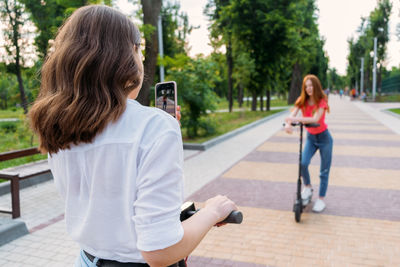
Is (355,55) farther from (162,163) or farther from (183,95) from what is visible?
(162,163)

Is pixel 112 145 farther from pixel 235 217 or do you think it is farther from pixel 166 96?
pixel 166 96

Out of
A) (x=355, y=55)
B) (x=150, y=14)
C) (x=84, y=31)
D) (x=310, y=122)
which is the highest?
(x=355, y=55)

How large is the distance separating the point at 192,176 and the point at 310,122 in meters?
3.24

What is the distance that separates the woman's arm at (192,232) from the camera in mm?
1009

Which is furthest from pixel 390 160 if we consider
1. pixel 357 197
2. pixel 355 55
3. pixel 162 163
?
pixel 355 55

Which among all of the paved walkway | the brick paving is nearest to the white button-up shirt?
the paved walkway

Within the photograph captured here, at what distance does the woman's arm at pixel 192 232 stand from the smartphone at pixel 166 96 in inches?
22.6

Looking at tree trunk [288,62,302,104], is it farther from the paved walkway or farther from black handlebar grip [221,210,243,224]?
black handlebar grip [221,210,243,224]

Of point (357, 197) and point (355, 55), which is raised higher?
point (355, 55)

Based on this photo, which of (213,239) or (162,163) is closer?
(162,163)

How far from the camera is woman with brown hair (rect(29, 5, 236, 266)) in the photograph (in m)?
0.98

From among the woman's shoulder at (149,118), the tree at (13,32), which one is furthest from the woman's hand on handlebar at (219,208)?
the tree at (13,32)

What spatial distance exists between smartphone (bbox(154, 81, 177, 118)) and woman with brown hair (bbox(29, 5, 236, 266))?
50cm

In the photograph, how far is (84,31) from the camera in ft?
3.54
